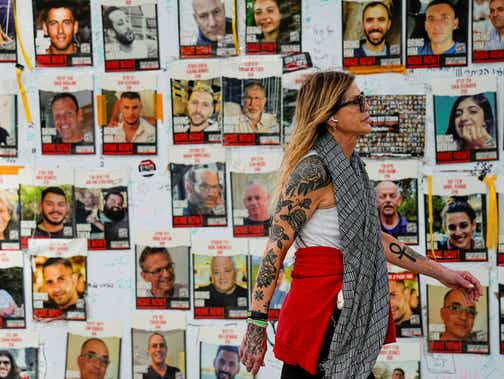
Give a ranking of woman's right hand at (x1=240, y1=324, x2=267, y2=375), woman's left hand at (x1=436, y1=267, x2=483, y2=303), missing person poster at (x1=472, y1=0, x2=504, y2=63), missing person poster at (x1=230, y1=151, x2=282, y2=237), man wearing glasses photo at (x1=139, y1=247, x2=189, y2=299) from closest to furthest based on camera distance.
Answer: woman's right hand at (x1=240, y1=324, x2=267, y2=375) < woman's left hand at (x1=436, y1=267, x2=483, y2=303) < missing person poster at (x1=472, y1=0, x2=504, y2=63) < missing person poster at (x1=230, y1=151, x2=282, y2=237) < man wearing glasses photo at (x1=139, y1=247, x2=189, y2=299)

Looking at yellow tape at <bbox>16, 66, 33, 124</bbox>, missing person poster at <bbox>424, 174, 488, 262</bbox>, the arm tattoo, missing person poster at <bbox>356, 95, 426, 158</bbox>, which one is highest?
yellow tape at <bbox>16, 66, 33, 124</bbox>

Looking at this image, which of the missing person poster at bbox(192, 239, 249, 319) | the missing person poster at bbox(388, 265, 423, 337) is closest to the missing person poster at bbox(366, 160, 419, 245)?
the missing person poster at bbox(388, 265, 423, 337)

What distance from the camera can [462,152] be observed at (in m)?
4.11

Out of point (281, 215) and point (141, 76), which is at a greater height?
point (141, 76)

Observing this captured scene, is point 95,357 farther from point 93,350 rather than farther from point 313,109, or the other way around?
point 313,109

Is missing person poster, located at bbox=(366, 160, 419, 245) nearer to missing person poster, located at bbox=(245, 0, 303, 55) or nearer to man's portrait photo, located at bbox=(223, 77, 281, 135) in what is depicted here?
man's portrait photo, located at bbox=(223, 77, 281, 135)

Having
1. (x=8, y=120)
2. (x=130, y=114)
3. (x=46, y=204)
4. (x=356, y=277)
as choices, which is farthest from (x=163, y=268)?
(x=356, y=277)

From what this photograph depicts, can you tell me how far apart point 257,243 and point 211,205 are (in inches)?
11.8

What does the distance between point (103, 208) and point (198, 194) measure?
0.50 m

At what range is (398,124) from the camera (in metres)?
4.14

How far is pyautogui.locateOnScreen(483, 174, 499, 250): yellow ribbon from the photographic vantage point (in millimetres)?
4086

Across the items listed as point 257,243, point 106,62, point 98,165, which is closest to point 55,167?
point 98,165

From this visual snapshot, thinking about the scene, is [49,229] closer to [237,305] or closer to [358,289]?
[237,305]

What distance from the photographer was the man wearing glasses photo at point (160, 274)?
4.36 m
